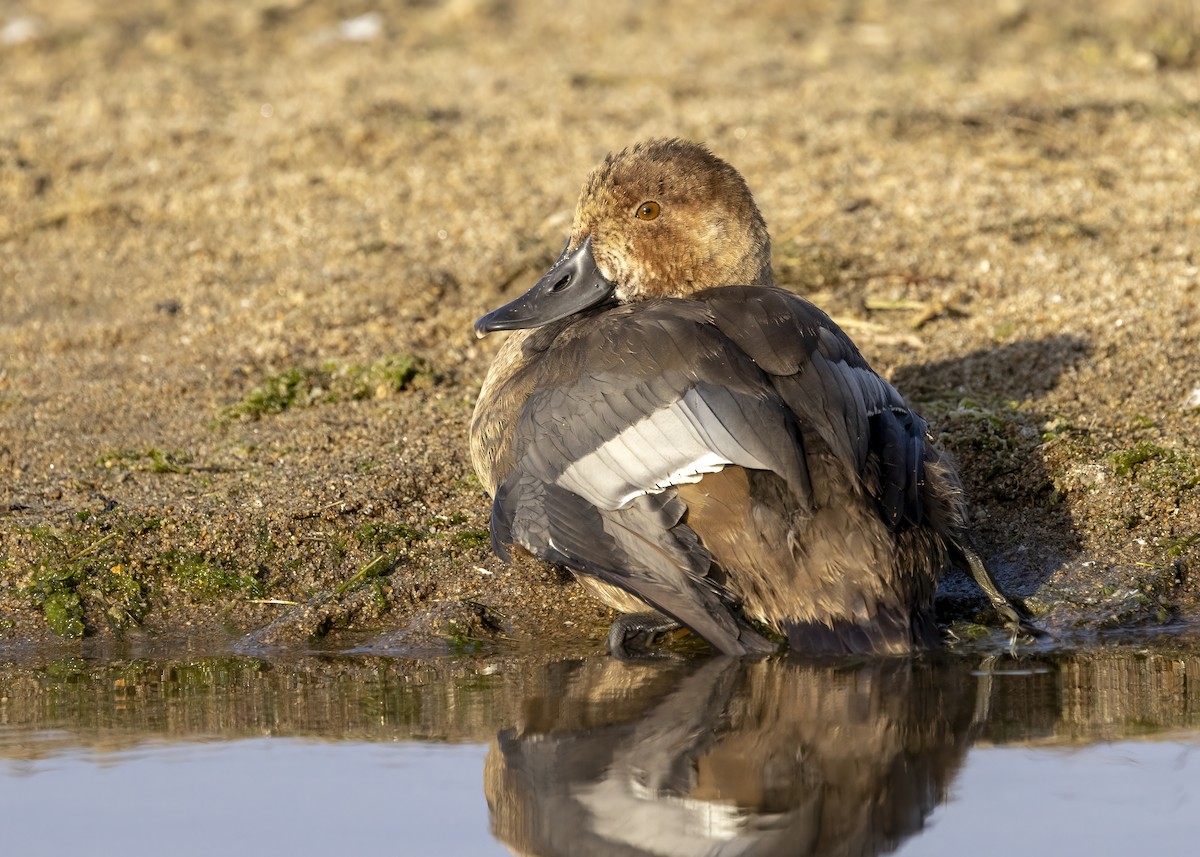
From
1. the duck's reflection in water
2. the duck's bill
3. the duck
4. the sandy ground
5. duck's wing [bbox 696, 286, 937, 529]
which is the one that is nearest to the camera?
the duck's reflection in water

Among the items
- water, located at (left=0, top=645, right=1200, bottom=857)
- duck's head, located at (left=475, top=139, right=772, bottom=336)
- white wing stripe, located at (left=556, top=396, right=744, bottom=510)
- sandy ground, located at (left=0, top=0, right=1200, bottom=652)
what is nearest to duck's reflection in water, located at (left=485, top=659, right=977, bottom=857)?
water, located at (left=0, top=645, right=1200, bottom=857)

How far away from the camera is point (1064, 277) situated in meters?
6.34

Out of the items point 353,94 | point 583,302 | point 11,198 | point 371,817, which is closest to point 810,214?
point 583,302

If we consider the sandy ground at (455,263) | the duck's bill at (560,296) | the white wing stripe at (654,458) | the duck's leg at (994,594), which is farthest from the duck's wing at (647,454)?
the duck's bill at (560,296)

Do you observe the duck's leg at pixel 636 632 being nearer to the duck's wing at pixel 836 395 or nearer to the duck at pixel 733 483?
the duck at pixel 733 483

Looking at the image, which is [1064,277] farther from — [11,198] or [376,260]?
[11,198]

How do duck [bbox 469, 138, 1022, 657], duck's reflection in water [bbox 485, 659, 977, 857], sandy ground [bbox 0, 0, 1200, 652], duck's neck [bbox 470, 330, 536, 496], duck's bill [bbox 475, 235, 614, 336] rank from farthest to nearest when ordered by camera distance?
duck's bill [bbox 475, 235, 614, 336]
sandy ground [bbox 0, 0, 1200, 652]
duck's neck [bbox 470, 330, 536, 496]
duck [bbox 469, 138, 1022, 657]
duck's reflection in water [bbox 485, 659, 977, 857]

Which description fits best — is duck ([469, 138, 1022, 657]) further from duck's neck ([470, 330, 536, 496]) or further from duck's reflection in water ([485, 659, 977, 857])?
duck's reflection in water ([485, 659, 977, 857])

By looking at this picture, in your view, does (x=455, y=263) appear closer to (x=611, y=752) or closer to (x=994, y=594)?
(x=994, y=594)

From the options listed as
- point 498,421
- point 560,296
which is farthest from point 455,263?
point 498,421

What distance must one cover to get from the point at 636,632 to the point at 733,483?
20.3 inches

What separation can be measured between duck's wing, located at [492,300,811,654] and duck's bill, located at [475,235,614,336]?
0.78 metres

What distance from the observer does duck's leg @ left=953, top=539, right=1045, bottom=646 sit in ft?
13.5

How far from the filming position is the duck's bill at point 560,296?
490 centimetres
